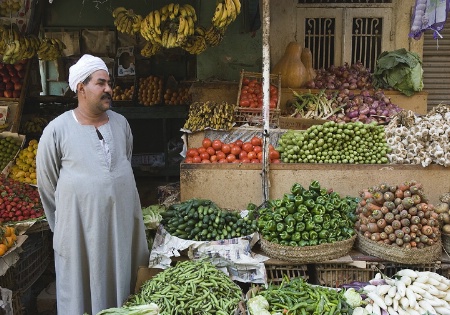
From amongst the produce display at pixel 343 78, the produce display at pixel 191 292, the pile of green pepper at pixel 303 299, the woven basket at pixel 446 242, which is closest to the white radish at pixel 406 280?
the pile of green pepper at pixel 303 299

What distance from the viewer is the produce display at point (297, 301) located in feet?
10.6

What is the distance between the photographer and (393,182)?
16.6ft

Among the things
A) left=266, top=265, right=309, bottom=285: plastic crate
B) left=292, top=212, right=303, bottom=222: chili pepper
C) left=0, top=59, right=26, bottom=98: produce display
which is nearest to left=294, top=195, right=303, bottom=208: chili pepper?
left=292, top=212, right=303, bottom=222: chili pepper

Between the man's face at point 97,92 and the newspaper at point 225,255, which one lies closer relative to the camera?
the man's face at point 97,92

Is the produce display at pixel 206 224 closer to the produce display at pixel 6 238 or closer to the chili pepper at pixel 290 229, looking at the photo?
the chili pepper at pixel 290 229

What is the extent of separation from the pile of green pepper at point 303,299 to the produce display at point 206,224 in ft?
2.74

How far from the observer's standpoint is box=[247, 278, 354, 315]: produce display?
3240 millimetres

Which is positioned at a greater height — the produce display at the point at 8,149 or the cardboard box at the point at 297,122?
the cardboard box at the point at 297,122

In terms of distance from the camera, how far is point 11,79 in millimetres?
6836

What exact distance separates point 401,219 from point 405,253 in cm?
31

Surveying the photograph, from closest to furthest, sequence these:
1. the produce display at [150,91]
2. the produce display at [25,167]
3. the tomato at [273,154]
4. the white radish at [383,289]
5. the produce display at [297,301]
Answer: the produce display at [297,301] < the white radish at [383,289] < the tomato at [273,154] < the produce display at [25,167] < the produce display at [150,91]

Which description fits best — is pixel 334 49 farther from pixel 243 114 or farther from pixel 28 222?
pixel 28 222

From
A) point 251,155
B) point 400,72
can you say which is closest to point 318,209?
point 251,155

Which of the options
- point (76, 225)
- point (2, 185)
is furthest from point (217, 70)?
Answer: point (76, 225)
